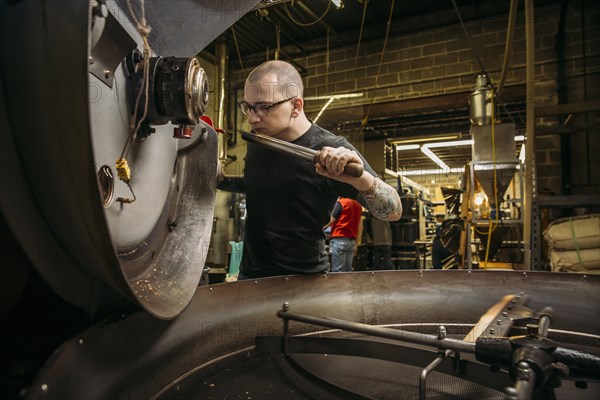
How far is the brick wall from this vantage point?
12.7 feet

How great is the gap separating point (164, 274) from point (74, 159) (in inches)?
11.7

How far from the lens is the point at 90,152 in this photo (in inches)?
12.9

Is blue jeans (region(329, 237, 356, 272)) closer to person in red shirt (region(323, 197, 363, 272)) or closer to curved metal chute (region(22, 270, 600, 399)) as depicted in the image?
person in red shirt (region(323, 197, 363, 272))

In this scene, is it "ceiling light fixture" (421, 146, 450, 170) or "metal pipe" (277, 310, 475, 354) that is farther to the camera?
"ceiling light fixture" (421, 146, 450, 170)

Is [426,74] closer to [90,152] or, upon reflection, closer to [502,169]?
[502,169]

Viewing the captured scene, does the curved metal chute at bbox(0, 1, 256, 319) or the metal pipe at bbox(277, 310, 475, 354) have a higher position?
the curved metal chute at bbox(0, 1, 256, 319)

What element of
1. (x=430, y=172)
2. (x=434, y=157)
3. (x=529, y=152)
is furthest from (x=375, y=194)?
(x=430, y=172)

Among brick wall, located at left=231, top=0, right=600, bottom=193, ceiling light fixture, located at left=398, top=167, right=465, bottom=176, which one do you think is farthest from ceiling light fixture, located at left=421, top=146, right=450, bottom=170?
brick wall, located at left=231, top=0, right=600, bottom=193

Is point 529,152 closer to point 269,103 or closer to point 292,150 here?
point 269,103

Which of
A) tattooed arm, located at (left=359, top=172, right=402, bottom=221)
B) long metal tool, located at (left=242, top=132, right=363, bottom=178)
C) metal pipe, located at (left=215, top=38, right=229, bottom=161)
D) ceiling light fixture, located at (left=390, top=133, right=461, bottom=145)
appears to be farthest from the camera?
ceiling light fixture, located at (left=390, top=133, right=461, bottom=145)

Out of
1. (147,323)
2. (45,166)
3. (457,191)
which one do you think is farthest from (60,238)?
(457,191)

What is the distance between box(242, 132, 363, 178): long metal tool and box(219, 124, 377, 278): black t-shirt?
27 cm

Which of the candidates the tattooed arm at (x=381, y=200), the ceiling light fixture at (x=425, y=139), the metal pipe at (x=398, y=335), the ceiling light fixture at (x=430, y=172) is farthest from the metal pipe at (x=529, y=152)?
the ceiling light fixture at (x=430, y=172)

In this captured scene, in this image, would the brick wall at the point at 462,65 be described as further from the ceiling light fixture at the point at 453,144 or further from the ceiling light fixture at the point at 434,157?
the ceiling light fixture at the point at 434,157
